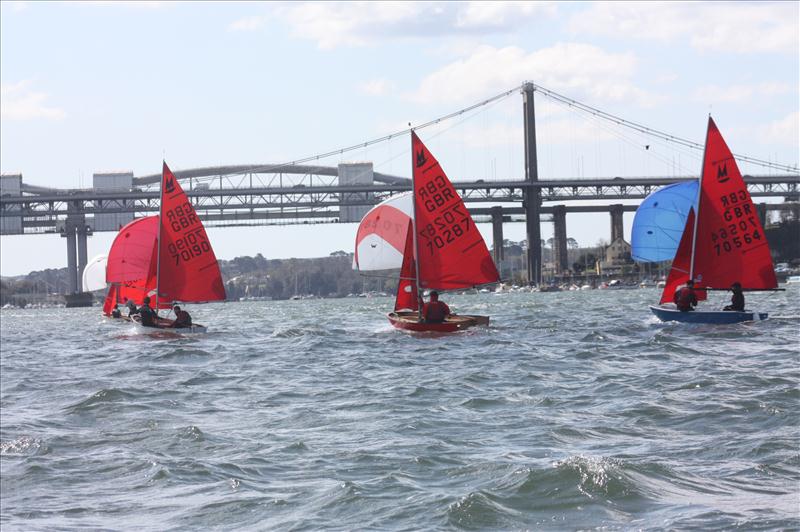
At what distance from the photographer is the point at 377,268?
26.8 meters

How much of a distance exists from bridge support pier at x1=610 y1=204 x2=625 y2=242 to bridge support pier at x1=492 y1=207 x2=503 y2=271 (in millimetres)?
10184

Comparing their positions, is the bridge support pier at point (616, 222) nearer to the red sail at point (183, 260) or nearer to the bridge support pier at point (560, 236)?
the bridge support pier at point (560, 236)

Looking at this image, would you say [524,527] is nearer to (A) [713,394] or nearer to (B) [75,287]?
(A) [713,394]

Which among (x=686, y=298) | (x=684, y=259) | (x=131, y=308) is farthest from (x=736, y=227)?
(x=131, y=308)

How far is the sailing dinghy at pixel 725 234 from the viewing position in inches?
890

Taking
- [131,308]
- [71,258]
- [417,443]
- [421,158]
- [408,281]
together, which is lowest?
[417,443]

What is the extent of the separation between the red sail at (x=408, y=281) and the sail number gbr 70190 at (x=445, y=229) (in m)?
0.45

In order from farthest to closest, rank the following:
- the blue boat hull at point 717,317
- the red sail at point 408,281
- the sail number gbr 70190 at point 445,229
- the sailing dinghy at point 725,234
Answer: the red sail at point 408,281 < the sail number gbr 70190 at point 445,229 < the sailing dinghy at point 725,234 < the blue boat hull at point 717,317

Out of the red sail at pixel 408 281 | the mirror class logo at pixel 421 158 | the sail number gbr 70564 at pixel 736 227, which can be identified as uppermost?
the mirror class logo at pixel 421 158

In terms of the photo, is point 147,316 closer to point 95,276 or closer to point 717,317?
point 717,317

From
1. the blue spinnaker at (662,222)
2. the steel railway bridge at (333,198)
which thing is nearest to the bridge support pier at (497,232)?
the steel railway bridge at (333,198)

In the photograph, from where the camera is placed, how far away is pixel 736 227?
74.3ft

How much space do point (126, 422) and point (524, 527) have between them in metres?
5.38

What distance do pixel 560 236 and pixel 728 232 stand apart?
286ft
